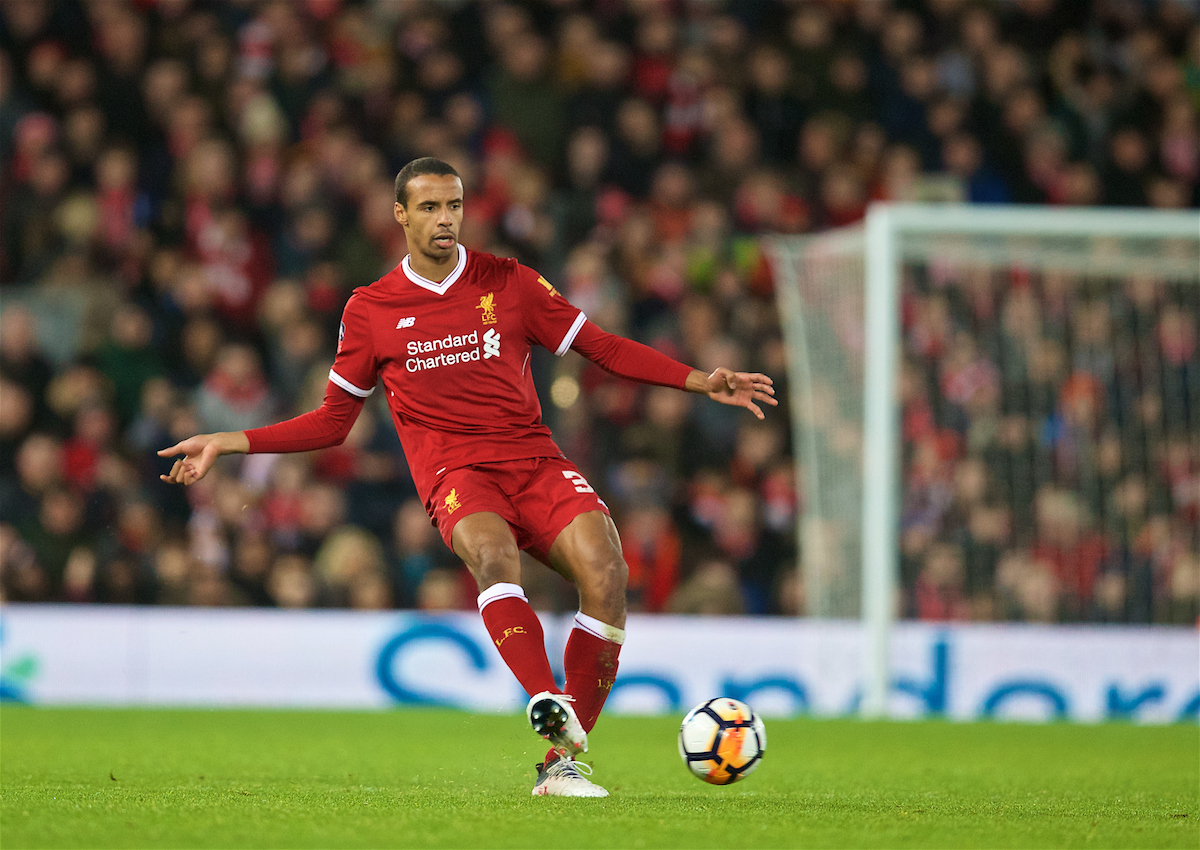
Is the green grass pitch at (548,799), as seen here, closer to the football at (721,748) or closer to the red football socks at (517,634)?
the football at (721,748)

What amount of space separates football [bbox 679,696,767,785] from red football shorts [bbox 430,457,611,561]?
2.65ft

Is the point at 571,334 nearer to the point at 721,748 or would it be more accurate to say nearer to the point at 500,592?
the point at 500,592

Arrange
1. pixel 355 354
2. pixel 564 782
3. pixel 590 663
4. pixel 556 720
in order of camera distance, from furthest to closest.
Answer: pixel 355 354 → pixel 590 663 → pixel 564 782 → pixel 556 720

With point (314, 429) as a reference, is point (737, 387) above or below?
above

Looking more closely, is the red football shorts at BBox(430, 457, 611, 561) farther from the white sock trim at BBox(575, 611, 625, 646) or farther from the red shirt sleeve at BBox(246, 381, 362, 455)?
the red shirt sleeve at BBox(246, 381, 362, 455)

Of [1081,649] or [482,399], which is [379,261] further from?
[482,399]

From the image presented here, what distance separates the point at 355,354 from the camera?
18.6 ft

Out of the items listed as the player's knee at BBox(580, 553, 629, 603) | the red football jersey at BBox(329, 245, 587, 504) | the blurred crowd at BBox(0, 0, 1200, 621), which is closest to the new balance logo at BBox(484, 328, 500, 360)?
the red football jersey at BBox(329, 245, 587, 504)

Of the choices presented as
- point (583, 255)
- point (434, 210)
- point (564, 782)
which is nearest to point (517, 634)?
point (564, 782)

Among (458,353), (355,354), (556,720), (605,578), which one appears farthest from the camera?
(355,354)

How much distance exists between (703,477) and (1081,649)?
2964mm

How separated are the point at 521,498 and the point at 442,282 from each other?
82 centimetres

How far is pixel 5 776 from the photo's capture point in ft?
18.9

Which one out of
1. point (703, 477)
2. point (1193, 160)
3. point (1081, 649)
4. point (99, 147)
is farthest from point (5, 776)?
point (1193, 160)
